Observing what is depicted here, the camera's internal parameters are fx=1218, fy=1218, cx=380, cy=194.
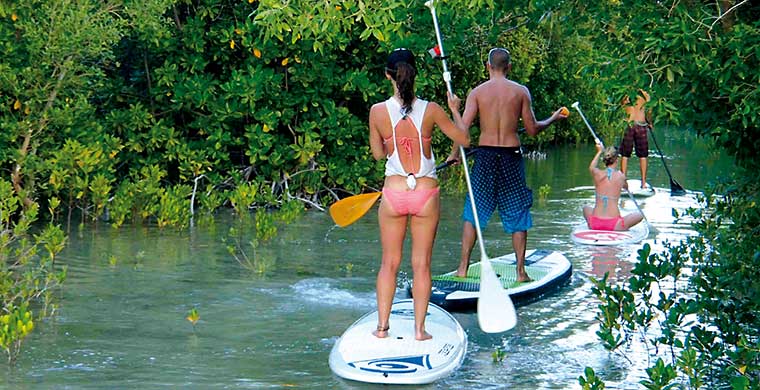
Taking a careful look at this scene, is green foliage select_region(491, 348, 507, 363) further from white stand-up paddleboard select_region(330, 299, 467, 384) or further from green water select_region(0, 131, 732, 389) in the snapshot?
white stand-up paddleboard select_region(330, 299, 467, 384)

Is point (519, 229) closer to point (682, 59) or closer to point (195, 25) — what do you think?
point (682, 59)

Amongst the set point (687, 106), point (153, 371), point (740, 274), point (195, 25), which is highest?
point (195, 25)

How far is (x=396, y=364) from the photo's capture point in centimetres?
748

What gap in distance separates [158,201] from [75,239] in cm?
190

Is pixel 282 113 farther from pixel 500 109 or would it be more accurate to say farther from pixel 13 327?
pixel 13 327

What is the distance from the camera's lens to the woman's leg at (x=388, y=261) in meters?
8.04

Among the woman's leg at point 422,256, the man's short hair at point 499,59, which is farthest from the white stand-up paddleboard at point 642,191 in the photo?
the woman's leg at point 422,256

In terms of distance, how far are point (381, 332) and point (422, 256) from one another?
1.87 feet

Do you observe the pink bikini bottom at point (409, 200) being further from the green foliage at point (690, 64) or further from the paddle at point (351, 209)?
the green foliage at point (690, 64)

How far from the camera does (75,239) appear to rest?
42.6ft

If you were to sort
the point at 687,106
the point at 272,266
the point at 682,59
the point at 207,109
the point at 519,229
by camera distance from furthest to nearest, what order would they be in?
1. the point at 207,109
2. the point at 272,266
3. the point at 519,229
4. the point at 687,106
5. the point at 682,59

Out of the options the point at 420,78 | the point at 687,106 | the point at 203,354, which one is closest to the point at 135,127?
the point at 420,78

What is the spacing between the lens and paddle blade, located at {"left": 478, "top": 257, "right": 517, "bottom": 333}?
8242mm

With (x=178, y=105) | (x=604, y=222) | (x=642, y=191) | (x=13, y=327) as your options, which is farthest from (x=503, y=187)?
(x=642, y=191)
